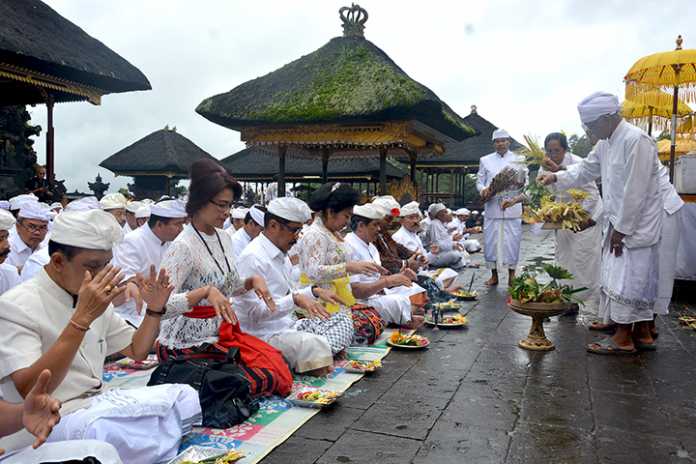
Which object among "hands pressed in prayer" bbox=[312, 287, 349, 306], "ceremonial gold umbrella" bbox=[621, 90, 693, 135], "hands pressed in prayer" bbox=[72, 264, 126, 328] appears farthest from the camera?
"ceremonial gold umbrella" bbox=[621, 90, 693, 135]

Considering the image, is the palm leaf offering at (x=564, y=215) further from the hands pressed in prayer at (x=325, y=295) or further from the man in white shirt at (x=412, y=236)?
the hands pressed in prayer at (x=325, y=295)

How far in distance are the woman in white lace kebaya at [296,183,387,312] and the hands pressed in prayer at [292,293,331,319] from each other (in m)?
0.94

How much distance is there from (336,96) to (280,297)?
8165mm

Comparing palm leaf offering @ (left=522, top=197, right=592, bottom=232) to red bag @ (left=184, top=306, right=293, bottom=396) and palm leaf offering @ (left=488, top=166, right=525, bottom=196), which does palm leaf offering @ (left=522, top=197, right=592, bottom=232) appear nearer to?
palm leaf offering @ (left=488, top=166, right=525, bottom=196)

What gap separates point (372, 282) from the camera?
5.90 m

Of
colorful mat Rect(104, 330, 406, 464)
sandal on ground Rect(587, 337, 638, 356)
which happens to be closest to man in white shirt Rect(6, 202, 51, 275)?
colorful mat Rect(104, 330, 406, 464)

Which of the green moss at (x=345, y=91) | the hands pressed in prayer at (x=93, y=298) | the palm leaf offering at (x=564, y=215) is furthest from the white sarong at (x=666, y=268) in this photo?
the green moss at (x=345, y=91)

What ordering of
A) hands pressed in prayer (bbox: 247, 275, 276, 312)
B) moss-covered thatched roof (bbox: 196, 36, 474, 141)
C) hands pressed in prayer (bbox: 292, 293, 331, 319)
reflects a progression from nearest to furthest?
hands pressed in prayer (bbox: 247, 275, 276, 312) → hands pressed in prayer (bbox: 292, 293, 331, 319) → moss-covered thatched roof (bbox: 196, 36, 474, 141)

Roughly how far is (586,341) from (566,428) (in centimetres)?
235

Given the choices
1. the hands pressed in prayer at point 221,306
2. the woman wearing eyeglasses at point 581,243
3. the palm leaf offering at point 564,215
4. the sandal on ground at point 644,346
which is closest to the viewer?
the hands pressed in prayer at point 221,306

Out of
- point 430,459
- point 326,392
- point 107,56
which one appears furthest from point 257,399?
point 107,56

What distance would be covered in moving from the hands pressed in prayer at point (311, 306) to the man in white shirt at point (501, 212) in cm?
504

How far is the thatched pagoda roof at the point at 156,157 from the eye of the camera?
26.3 m

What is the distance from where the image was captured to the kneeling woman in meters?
3.76
